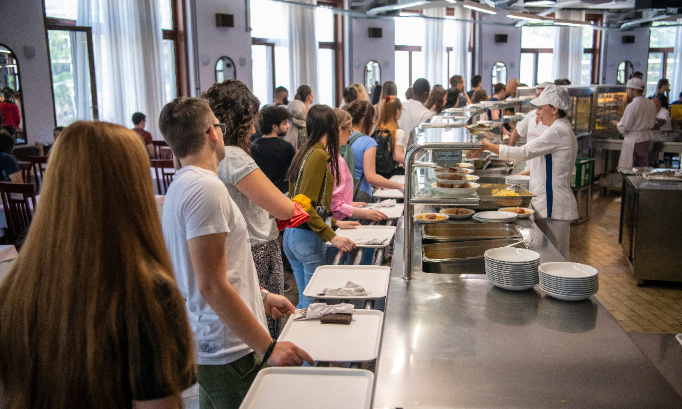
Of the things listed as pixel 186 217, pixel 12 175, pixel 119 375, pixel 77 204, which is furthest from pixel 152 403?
pixel 12 175

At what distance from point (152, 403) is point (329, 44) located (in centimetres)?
1175

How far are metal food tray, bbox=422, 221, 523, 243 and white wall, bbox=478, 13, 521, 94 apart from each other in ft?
38.8

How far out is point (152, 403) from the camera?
2.93ft

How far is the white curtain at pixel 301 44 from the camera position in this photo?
1088 cm

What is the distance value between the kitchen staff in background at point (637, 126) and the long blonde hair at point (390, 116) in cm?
418

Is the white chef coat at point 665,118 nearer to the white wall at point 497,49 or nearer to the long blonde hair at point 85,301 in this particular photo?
the white wall at point 497,49

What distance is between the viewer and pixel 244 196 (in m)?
2.09

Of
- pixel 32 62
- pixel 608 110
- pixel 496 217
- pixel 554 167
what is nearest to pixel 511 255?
pixel 496 217

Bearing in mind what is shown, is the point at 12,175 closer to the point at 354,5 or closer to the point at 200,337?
the point at 200,337

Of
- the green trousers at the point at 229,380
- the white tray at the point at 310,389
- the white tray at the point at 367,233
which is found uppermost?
the white tray at the point at 367,233

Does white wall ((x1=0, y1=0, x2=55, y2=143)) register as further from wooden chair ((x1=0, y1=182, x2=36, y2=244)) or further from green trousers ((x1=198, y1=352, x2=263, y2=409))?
green trousers ((x1=198, y1=352, x2=263, y2=409))

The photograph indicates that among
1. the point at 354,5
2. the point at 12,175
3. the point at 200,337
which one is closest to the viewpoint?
the point at 200,337

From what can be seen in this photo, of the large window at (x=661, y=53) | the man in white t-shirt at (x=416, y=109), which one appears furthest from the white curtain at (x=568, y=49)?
the man in white t-shirt at (x=416, y=109)

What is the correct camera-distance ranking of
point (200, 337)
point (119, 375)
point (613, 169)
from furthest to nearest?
point (613, 169)
point (200, 337)
point (119, 375)
